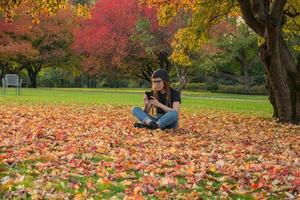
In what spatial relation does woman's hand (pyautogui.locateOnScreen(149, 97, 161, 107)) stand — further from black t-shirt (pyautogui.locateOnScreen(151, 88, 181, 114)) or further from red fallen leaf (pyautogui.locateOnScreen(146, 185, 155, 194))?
red fallen leaf (pyautogui.locateOnScreen(146, 185, 155, 194))

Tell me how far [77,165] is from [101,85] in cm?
5256

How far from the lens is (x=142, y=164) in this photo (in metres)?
5.94

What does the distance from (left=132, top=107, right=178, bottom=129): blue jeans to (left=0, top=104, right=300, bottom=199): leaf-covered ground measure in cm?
21

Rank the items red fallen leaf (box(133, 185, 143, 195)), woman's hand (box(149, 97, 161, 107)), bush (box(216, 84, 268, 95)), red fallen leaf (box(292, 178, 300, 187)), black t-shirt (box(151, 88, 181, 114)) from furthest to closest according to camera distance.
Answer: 1. bush (box(216, 84, 268, 95))
2. black t-shirt (box(151, 88, 181, 114))
3. woman's hand (box(149, 97, 161, 107))
4. red fallen leaf (box(292, 178, 300, 187))
5. red fallen leaf (box(133, 185, 143, 195))

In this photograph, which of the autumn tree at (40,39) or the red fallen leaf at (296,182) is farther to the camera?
the autumn tree at (40,39)

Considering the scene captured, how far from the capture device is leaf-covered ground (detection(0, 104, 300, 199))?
474 cm

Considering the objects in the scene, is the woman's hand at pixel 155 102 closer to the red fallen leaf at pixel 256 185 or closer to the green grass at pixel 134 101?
the red fallen leaf at pixel 256 185

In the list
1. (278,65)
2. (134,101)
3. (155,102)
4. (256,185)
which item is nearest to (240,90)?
(134,101)

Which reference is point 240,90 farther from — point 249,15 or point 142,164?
point 142,164

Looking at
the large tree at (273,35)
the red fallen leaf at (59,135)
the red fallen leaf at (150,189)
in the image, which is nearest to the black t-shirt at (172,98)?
the red fallen leaf at (59,135)

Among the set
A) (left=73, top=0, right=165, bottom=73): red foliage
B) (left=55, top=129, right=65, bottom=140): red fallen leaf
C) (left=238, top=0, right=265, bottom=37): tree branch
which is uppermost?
(left=73, top=0, right=165, bottom=73): red foliage

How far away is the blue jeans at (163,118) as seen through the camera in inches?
380

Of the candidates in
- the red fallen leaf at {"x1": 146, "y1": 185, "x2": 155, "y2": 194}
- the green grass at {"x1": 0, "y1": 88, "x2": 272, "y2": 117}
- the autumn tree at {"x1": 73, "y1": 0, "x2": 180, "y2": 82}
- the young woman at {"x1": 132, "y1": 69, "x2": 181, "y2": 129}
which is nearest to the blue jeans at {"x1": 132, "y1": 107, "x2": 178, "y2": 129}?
the young woman at {"x1": 132, "y1": 69, "x2": 181, "y2": 129}

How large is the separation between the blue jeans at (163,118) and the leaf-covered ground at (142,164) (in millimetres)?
214
